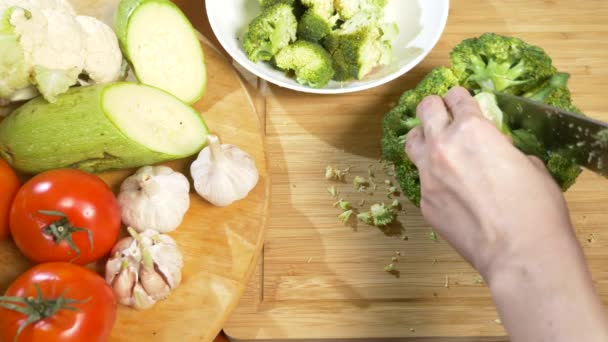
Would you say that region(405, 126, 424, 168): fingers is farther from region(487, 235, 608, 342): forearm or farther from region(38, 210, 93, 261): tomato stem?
region(38, 210, 93, 261): tomato stem

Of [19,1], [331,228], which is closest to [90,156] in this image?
[19,1]

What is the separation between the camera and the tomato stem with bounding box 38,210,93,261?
992 millimetres

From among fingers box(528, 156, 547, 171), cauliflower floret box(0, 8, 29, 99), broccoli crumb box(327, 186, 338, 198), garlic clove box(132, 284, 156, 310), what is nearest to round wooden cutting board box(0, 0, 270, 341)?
garlic clove box(132, 284, 156, 310)

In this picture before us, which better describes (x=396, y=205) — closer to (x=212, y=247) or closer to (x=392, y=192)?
(x=392, y=192)

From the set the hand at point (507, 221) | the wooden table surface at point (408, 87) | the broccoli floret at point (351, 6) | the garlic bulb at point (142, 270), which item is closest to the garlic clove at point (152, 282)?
the garlic bulb at point (142, 270)

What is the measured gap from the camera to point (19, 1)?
1.08 m

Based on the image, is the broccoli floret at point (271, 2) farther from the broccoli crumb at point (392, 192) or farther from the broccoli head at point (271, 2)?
the broccoli crumb at point (392, 192)

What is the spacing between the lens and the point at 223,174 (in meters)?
1.12

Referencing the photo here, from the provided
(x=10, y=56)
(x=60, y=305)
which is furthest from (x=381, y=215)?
(x=10, y=56)

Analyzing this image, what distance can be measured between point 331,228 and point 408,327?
24 cm

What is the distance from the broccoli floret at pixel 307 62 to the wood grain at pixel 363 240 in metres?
0.09

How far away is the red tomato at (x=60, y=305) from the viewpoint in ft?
2.98

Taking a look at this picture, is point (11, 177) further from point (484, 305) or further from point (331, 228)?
point (484, 305)

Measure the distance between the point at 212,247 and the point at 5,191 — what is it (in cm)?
37
